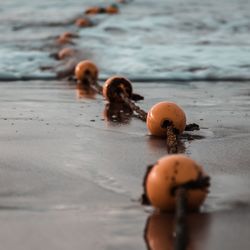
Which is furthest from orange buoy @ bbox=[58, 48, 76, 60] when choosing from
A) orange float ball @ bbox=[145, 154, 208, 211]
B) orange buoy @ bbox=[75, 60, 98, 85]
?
orange float ball @ bbox=[145, 154, 208, 211]

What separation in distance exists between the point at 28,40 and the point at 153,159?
11.3m

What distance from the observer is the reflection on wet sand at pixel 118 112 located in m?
4.95

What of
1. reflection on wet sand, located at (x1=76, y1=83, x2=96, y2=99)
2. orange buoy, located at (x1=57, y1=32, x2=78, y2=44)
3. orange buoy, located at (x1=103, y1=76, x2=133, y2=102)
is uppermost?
orange buoy, located at (x1=57, y1=32, x2=78, y2=44)

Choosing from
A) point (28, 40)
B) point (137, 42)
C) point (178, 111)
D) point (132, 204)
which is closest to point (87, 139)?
point (178, 111)

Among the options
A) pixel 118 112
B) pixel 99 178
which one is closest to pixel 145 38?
pixel 118 112

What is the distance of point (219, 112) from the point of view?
17.3 ft

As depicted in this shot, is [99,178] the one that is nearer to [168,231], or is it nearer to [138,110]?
[168,231]

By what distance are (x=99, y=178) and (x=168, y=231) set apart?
30.5 inches

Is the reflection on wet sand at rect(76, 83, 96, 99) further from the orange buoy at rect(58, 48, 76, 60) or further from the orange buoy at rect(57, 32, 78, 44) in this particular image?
the orange buoy at rect(57, 32, 78, 44)

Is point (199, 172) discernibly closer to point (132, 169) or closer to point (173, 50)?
point (132, 169)

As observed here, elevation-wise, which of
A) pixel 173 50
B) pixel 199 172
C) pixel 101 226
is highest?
pixel 173 50

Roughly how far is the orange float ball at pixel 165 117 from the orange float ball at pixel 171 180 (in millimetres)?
1542

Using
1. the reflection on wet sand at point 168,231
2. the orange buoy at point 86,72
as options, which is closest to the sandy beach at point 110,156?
the reflection on wet sand at point 168,231

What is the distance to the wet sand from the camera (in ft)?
7.45
